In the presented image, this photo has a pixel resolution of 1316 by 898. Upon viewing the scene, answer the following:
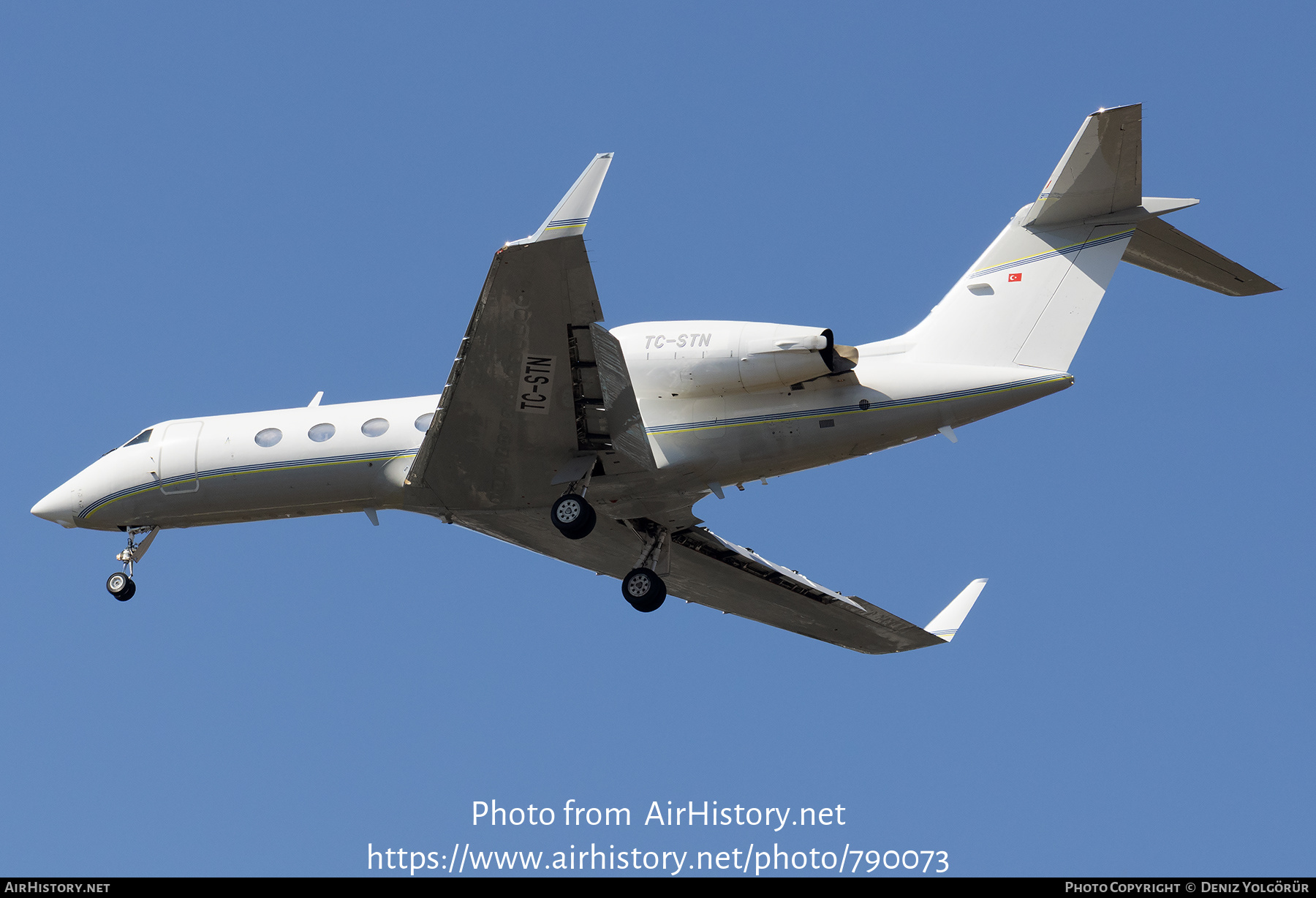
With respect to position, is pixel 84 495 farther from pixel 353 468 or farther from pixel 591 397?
pixel 591 397

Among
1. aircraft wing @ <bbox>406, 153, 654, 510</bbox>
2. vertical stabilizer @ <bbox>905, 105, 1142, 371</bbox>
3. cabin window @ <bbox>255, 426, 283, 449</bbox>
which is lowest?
aircraft wing @ <bbox>406, 153, 654, 510</bbox>

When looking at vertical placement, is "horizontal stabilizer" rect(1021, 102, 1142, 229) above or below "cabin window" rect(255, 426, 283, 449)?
above

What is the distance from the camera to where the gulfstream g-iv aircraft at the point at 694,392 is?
18812 millimetres

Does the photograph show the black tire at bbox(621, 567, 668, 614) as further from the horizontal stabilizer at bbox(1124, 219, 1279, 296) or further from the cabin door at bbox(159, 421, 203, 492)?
the horizontal stabilizer at bbox(1124, 219, 1279, 296)

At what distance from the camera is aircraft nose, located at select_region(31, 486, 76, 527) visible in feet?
76.1

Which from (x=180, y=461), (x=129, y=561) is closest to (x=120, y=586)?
(x=129, y=561)

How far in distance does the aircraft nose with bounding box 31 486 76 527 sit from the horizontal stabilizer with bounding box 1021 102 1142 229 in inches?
570

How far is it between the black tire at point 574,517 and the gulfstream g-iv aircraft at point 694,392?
1.1 inches

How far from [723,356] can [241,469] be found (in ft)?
24.3

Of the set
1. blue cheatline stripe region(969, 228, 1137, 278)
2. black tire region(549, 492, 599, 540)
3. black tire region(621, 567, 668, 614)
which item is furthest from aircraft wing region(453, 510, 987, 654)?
blue cheatline stripe region(969, 228, 1137, 278)

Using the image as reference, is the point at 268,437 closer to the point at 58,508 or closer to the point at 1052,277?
the point at 58,508

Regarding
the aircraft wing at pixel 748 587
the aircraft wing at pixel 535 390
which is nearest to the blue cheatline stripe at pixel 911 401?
the aircraft wing at pixel 535 390

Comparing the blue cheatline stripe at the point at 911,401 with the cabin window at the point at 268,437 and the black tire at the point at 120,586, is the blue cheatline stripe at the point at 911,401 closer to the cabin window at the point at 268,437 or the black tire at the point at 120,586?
the cabin window at the point at 268,437

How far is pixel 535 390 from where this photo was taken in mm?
18859
